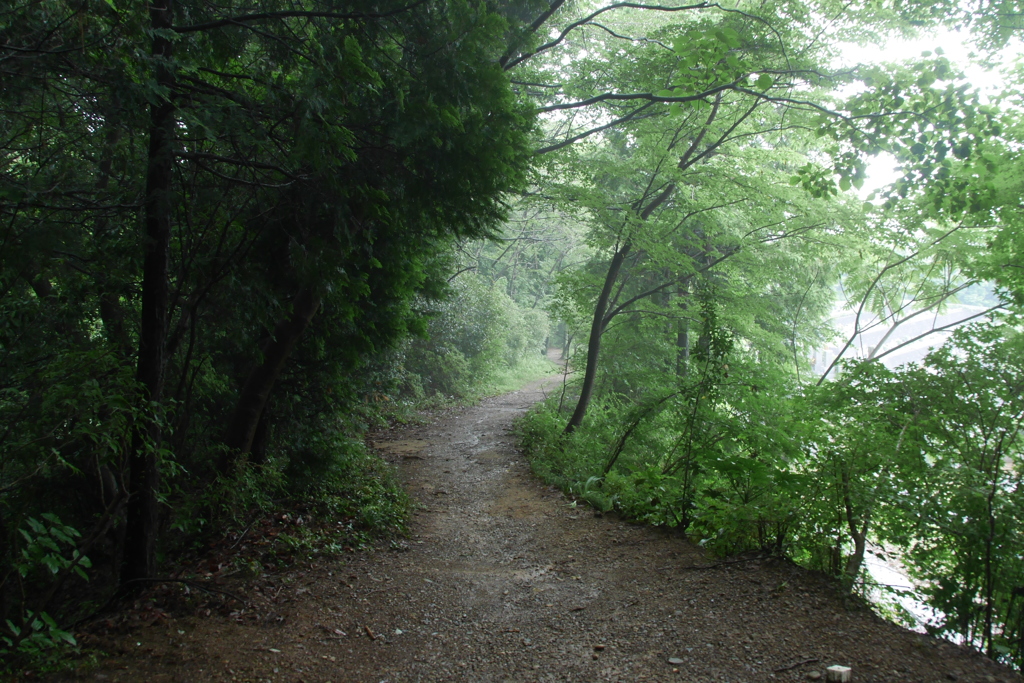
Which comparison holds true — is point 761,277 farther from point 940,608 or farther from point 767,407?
point 940,608

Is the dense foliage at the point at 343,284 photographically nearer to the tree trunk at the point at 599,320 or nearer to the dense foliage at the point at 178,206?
the dense foliage at the point at 178,206

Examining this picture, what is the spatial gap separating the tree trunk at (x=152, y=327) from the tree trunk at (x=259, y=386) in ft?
6.17

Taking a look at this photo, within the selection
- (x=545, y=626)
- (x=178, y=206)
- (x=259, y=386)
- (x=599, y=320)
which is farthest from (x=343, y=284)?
(x=599, y=320)

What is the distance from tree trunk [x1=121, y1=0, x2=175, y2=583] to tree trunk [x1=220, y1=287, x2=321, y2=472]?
6.17ft

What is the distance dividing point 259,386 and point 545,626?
395 cm

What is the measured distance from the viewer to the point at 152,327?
4.23 metres

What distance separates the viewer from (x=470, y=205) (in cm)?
515

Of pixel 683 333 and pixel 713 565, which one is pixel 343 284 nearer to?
pixel 713 565

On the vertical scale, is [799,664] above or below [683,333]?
below

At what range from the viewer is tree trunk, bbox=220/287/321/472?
6324mm

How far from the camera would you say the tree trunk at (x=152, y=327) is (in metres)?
3.99

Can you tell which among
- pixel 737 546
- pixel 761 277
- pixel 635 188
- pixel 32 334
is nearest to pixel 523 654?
pixel 737 546

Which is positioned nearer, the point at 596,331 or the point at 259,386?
the point at 259,386

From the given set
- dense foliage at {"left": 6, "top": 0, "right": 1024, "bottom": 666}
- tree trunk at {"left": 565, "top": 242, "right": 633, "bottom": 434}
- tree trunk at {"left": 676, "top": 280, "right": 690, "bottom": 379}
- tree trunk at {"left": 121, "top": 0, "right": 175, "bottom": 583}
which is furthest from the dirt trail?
tree trunk at {"left": 676, "top": 280, "right": 690, "bottom": 379}
